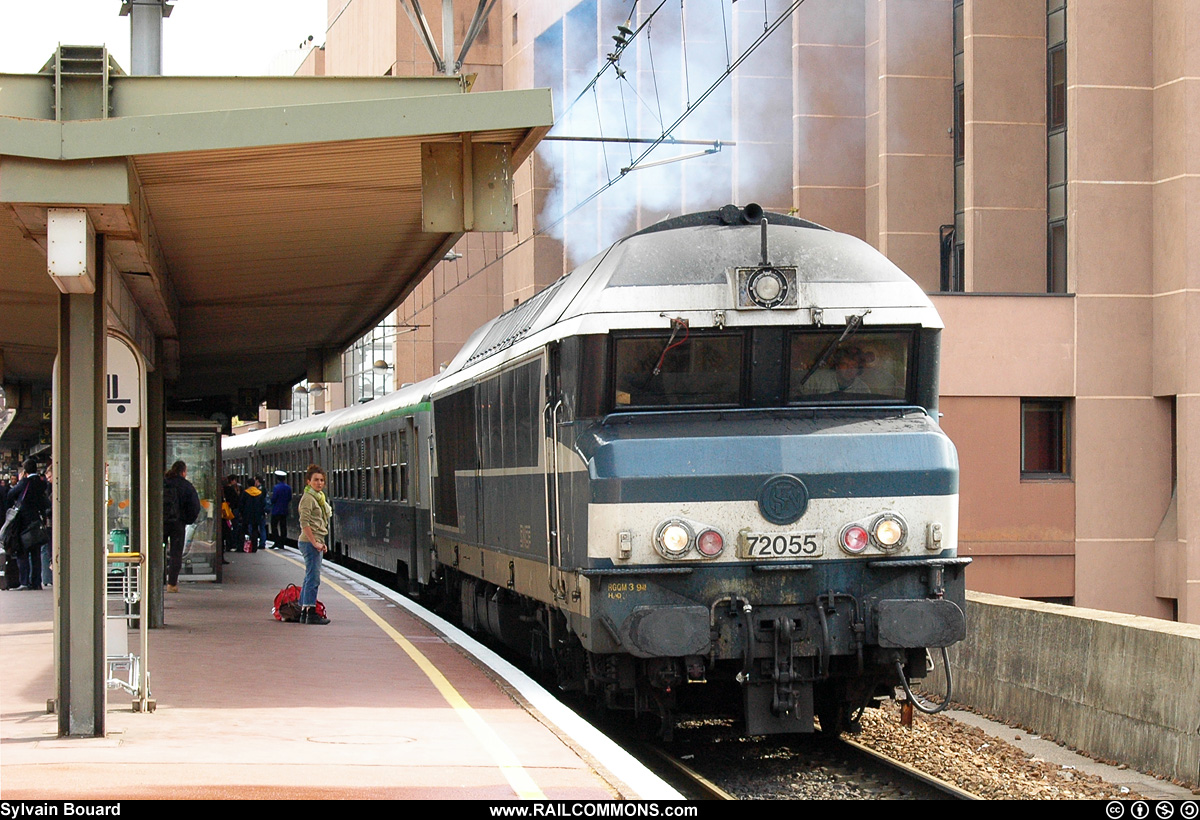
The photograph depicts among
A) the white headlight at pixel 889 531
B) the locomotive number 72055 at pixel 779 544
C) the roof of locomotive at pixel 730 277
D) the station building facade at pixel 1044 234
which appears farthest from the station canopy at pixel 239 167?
the station building facade at pixel 1044 234

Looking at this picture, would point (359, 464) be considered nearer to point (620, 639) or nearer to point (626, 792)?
point (620, 639)

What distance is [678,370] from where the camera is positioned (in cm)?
940

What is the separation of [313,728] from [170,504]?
9.58m

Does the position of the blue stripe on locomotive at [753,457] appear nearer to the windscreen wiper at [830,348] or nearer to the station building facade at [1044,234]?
the windscreen wiper at [830,348]

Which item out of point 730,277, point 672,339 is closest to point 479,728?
point 672,339

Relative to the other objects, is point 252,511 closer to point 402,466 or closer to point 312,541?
point 402,466

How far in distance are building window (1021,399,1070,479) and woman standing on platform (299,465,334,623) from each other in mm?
13460

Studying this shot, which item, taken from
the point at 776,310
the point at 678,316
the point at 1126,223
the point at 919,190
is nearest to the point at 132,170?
the point at 678,316

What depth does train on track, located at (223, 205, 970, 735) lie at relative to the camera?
29.3 feet

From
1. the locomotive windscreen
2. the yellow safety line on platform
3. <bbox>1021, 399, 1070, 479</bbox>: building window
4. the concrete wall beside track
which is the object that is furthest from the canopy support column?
<bbox>1021, 399, 1070, 479</bbox>: building window

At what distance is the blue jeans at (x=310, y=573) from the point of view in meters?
14.7

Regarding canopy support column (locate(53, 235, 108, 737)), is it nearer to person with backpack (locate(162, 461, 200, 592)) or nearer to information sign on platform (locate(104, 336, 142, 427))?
information sign on platform (locate(104, 336, 142, 427))

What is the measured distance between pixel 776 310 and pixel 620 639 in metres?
2.30

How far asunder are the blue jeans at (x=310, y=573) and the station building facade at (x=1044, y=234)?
33.4 ft
